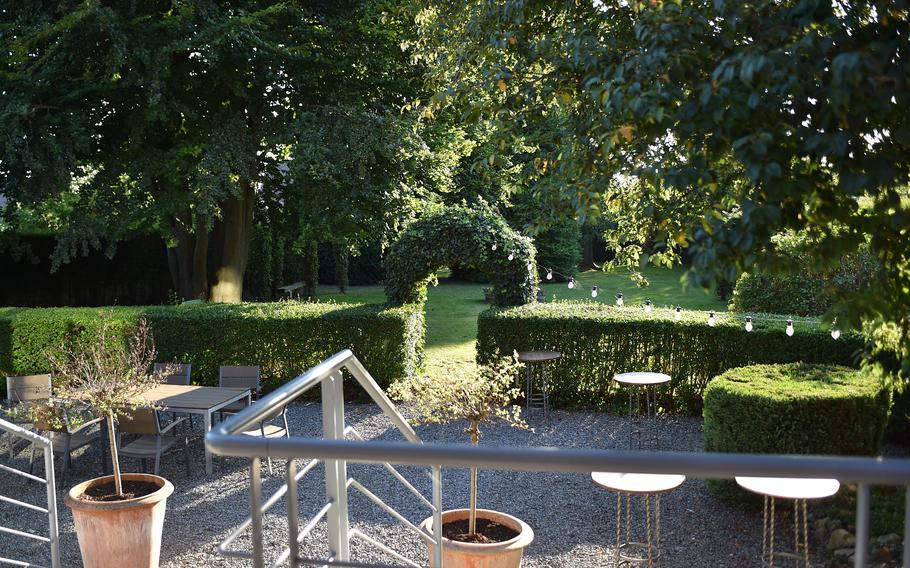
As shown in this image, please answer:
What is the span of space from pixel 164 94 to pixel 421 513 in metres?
8.61

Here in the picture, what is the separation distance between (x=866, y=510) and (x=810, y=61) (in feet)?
5.87

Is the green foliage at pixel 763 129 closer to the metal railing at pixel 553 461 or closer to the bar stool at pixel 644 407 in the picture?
the metal railing at pixel 553 461

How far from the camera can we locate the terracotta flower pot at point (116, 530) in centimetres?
564

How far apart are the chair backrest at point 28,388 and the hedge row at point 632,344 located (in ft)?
18.6

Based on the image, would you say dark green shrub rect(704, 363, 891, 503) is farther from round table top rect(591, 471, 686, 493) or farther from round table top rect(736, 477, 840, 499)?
round table top rect(591, 471, 686, 493)

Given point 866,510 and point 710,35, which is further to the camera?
point 710,35

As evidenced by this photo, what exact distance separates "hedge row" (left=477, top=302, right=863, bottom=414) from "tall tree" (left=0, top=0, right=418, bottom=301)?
505 cm

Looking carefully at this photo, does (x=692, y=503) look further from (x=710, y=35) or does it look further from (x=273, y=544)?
(x=710, y=35)

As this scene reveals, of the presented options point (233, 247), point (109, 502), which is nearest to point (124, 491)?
point (109, 502)

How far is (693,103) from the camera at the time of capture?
2988 mm

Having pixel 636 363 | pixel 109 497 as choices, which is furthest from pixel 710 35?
pixel 636 363

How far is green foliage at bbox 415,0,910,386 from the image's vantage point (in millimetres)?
2670

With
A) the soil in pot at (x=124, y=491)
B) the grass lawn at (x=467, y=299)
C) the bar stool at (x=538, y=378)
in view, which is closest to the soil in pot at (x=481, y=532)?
the soil in pot at (x=124, y=491)

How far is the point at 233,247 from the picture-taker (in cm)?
1538
